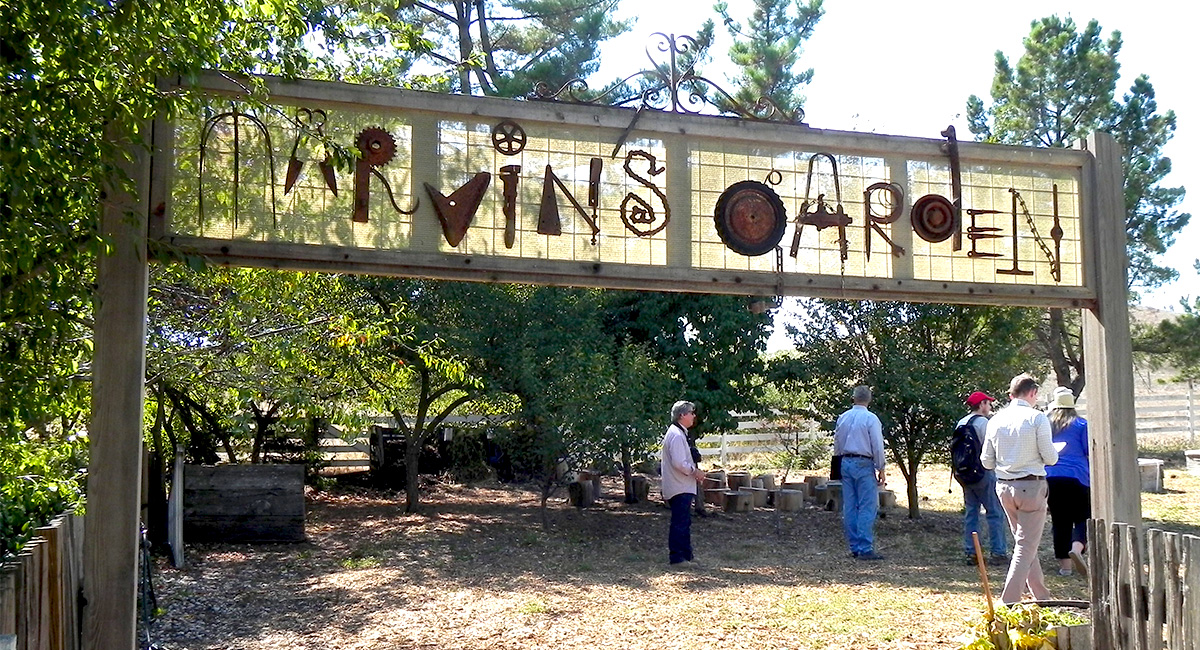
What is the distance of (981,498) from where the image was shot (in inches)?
412

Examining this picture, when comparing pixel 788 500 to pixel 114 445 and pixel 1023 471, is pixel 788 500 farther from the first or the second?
pixel 114 445

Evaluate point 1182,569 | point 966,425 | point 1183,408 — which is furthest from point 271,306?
point 1183,408

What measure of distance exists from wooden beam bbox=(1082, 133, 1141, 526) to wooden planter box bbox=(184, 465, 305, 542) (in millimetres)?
8160

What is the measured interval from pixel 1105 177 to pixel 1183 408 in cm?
2713

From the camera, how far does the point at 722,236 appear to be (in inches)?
235

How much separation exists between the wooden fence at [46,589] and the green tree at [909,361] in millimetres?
10425

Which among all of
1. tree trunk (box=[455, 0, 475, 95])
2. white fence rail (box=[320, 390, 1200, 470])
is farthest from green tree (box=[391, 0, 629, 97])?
white fence rail (box=[320, 390, 1200, 470])

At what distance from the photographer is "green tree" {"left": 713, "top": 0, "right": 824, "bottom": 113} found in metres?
27.0

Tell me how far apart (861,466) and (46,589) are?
26.1 ft

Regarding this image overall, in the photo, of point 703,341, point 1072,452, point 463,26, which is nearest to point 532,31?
point 463,26

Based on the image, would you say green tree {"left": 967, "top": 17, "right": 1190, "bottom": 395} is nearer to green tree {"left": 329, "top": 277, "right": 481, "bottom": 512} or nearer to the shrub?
green tree {"left": 329, "top": 277, "right": 481, "bottom": 512}

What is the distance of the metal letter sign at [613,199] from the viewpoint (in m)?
5.32

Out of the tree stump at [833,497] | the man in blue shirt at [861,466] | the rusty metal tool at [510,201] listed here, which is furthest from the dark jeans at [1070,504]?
the tree stump at [833,497]

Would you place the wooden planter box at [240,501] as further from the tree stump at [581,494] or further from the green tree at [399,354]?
the tree stump at [581,494]
